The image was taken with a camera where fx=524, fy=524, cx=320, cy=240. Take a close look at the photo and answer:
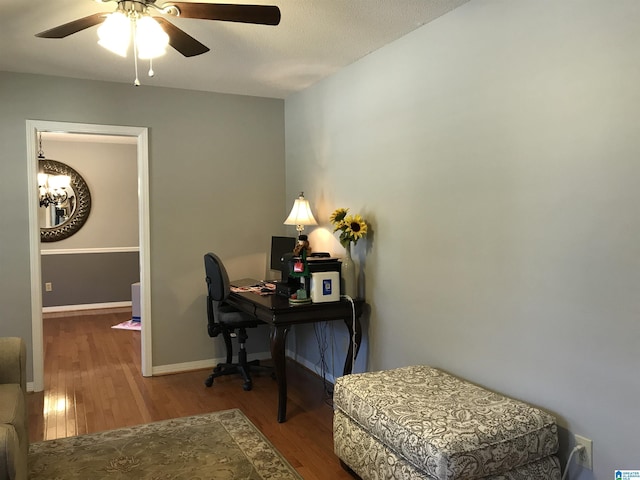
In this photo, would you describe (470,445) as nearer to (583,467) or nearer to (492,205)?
(583,467)

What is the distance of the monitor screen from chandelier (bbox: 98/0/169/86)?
224 cm

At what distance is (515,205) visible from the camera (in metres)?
2.38

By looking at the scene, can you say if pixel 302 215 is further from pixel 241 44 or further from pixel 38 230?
pixel 38 230

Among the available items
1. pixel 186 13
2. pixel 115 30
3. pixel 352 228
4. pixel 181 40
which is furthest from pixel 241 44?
pixel 352 228

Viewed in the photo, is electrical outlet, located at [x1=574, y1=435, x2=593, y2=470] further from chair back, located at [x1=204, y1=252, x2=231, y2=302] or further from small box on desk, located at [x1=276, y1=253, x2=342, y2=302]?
chair back, located at [x1=204, y1=252, x2=231, y2=302]

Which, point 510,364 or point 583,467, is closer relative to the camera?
point 583,467

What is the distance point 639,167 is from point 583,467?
1.21 meters

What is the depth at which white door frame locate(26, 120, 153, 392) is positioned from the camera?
394cm

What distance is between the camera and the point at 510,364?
2441 millimetres

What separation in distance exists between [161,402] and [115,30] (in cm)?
255

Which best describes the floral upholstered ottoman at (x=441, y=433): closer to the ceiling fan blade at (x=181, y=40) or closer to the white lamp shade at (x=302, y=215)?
the white lamp shade at (x=302, y=215)

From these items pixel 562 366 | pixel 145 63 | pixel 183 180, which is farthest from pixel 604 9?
pixel 183 180

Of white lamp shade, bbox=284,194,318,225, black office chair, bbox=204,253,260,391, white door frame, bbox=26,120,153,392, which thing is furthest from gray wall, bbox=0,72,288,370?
white lamp shade, bbox=284,194,318,225

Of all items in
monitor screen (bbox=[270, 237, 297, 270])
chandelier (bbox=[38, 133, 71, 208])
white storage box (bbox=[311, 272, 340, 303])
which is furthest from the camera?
chandelier (bbox=[38, 133, 71, 208])
